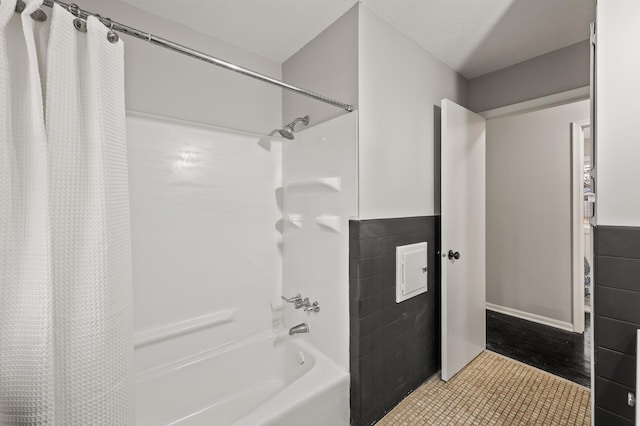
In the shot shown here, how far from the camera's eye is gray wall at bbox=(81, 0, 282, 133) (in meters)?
1.55

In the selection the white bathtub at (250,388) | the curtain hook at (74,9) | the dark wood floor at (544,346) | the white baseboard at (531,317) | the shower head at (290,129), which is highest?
the curtain hook at (74,9)

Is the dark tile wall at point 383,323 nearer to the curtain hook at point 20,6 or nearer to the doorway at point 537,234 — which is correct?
the doorway at point 537,234

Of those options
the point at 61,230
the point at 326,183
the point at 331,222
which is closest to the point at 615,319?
the point at 331,222

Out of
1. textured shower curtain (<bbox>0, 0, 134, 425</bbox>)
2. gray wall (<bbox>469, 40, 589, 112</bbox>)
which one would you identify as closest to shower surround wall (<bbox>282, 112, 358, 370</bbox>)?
textured shower curtain (<bbox>0, 0, 134, 425</bbox>)

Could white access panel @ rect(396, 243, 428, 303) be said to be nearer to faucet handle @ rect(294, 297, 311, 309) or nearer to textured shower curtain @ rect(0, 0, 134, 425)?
faucet handle @ rect(294, 297, 311, 309)

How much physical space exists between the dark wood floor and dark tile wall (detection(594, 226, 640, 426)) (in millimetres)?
1127

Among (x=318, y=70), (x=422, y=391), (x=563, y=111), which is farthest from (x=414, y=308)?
(x=563, y=111)

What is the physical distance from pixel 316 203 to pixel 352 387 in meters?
1.08

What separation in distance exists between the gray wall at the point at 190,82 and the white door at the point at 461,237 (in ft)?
4.18

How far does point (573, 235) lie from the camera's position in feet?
9.29

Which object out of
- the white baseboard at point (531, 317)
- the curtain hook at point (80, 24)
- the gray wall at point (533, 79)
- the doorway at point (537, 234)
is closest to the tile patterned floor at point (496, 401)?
the doorway at point (537, 234)

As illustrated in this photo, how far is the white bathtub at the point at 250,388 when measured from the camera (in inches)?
54.6

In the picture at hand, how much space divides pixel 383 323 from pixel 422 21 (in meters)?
1.80

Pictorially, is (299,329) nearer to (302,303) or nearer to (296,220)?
(302,303)
